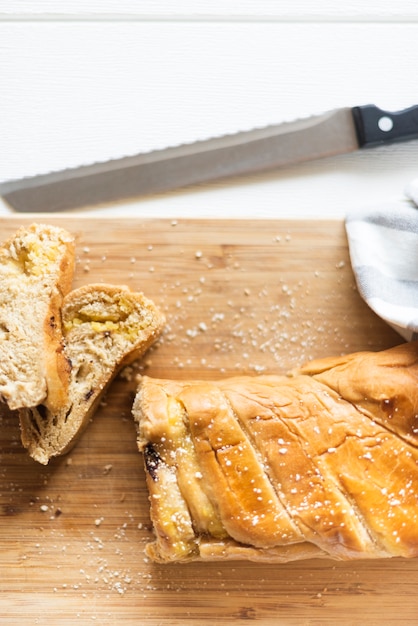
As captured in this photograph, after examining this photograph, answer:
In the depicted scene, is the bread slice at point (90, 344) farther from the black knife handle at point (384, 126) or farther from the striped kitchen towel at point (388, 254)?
the black knife handle at point (384, 126)

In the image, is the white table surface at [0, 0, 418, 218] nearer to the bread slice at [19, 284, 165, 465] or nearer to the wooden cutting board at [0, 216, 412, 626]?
the wooden cutting board at [0, 216, 412, 626]

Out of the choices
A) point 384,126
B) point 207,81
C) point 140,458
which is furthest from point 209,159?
point 140,458

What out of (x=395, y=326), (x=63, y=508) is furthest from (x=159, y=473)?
(x=395, y=326)

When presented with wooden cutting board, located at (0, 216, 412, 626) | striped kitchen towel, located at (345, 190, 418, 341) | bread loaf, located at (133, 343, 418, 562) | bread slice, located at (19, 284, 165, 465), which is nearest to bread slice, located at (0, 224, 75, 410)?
bread slice, located at (19, 284, 165, 465)

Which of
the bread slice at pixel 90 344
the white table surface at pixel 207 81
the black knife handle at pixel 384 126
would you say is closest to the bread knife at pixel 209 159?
the black knife handle at pixel 384 126

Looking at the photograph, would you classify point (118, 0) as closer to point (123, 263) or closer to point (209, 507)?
point (123, 263)
